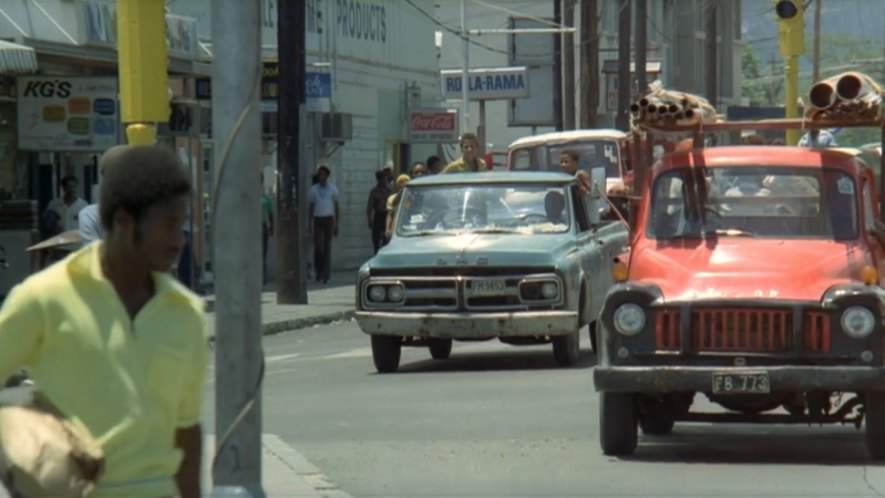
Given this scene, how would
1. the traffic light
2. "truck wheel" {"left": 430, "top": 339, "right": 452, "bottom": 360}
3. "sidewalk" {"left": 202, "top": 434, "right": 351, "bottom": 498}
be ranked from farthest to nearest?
1. the traffic light
2. "truck wheel" {"left": 430, "top": 339, "right": 452, "bottom": 360}
3. "sidewalk" {"left": 202, "top": 434, "right": 351, "bottom": 498}

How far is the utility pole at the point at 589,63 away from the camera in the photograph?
4306 centimetres

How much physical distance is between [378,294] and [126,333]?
43.5 feet

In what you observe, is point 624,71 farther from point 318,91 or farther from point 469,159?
point 469,159

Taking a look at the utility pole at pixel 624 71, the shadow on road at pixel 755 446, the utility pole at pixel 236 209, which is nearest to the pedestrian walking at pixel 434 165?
the shadow on road at pixel 755 446

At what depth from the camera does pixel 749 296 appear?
1181 centimetres

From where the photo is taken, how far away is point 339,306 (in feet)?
93.0

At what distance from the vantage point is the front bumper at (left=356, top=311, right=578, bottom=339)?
57.9 feet

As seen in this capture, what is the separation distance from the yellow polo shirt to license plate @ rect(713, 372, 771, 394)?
727cm

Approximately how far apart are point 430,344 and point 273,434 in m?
5.68

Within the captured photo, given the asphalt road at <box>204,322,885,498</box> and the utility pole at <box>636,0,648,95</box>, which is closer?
the asphalt road at <box>204,322,885,498</box>

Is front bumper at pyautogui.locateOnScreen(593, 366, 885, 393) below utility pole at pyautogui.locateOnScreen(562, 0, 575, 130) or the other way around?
below

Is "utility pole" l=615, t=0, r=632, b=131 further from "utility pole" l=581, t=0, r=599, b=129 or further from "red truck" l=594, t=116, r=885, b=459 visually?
"red truck" l=594, t=116, r=885, b=459

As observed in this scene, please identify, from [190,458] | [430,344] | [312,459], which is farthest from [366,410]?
[190,458]

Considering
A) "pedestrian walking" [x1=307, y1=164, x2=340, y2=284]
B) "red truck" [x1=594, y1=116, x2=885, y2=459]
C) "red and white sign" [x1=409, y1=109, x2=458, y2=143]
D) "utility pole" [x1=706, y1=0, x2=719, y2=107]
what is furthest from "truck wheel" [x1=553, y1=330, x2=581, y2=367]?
"utility pole" [x1=706, y1=0, x2=719, y2=107]
